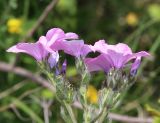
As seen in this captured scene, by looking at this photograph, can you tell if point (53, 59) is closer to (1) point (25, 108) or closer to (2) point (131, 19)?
(1) point (25, 108)

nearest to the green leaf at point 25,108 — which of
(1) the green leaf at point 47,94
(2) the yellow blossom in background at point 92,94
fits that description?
(1) the green leaf at point 47,94

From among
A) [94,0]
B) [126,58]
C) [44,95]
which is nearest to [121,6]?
[94,0]

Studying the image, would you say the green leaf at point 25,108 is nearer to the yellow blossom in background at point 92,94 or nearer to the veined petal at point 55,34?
→ the yellow blossom in background at point 92,94

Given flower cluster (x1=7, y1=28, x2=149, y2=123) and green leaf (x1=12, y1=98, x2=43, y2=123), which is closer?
flower cluster (x1=7, y1=28, x2=149, y2=123)

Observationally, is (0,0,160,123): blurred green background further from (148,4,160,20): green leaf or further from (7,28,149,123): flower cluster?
(7,28,149,123): flower cluster

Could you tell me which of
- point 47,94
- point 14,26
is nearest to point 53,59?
point 47,94

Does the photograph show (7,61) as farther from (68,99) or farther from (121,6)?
(68,99)

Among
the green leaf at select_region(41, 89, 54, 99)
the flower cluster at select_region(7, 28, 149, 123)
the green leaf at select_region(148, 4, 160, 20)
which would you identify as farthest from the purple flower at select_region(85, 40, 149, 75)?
the green leaf at select_region(148, 4, 160, 20)
